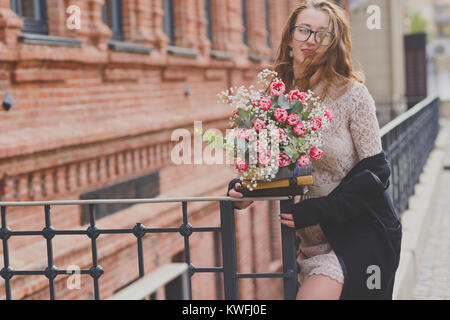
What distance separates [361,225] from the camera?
2.81 meters

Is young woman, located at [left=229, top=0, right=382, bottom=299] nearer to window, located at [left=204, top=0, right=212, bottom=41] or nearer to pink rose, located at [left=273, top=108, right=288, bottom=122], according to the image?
pink rose, located at [left=273, top=108, right=288, bottom=122]

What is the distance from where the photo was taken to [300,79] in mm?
3092

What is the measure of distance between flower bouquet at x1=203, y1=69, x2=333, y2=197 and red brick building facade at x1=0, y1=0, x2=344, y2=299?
8.54 ft

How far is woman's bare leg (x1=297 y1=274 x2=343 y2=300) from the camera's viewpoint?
273 centimetres

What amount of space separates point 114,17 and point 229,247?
4.77 metres

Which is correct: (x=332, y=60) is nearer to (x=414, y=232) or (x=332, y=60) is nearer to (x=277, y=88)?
(x=277, y=88)

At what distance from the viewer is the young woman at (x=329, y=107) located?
9.31 ft

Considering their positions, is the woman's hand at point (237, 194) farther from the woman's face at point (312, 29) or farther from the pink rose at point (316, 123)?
the woman's face at point (312, 29)

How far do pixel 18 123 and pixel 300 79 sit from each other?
286cm

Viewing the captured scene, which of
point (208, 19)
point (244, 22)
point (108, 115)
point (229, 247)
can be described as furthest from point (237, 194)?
point (244, 22)

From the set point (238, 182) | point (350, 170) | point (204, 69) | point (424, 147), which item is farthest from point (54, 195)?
point (424, 147)

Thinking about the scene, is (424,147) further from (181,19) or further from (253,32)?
(181,19)

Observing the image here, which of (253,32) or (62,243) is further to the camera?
(253,32)

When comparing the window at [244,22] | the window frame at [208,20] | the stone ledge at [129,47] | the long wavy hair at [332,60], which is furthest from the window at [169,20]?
the long wavy hair at [332,60]
